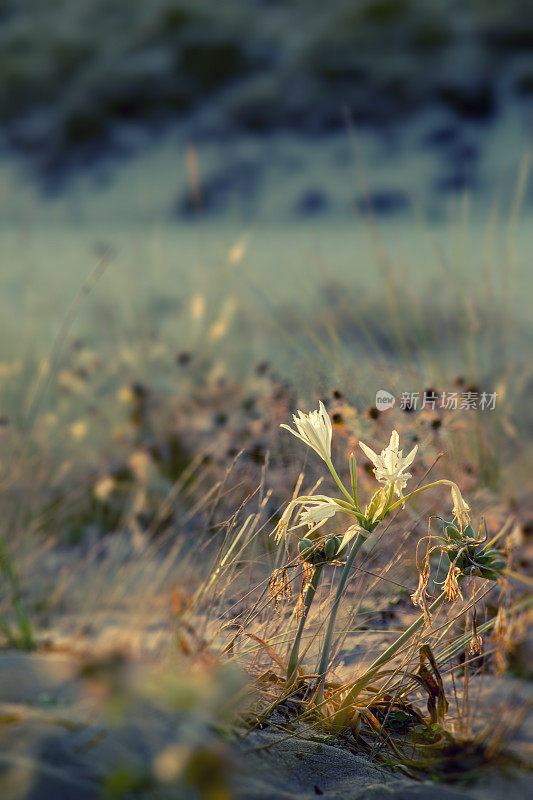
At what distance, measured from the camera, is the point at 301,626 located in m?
1.13

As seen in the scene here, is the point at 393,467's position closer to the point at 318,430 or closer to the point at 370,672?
the point at 318,430

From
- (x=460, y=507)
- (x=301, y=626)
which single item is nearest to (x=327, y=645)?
(x=301, y=626)

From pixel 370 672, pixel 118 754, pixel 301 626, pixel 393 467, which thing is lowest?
pixel 370 672

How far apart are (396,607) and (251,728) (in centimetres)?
51

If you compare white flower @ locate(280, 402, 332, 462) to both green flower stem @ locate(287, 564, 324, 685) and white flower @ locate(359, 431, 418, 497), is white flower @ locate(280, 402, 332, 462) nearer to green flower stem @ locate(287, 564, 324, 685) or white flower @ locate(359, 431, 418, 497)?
white flower @ locate(359, 431, 418, 497)

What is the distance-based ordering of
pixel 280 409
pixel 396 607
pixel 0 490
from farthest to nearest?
pixel 0 490, pixel 280 409, pixel 396 607

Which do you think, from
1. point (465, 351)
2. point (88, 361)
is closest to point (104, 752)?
point (465, 351)

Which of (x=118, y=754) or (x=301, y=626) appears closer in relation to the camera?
(x=118, y=754)

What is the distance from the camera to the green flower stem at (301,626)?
3.62 feet

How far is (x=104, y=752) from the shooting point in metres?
0.83

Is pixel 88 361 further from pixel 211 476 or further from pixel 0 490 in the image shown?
Answer: pixel 211 476

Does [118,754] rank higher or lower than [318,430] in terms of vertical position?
lower

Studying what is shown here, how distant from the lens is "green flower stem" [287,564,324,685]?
3.62 ft

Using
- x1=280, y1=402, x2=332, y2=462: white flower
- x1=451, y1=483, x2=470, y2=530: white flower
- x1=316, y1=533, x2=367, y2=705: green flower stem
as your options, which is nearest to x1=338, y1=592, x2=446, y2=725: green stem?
x1=316, y1=533, x2=367, y2=705: green flower stem
